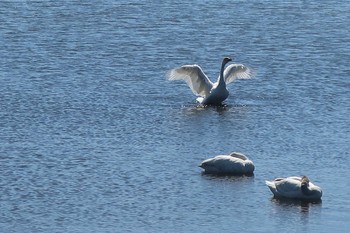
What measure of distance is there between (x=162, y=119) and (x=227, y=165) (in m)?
4.21

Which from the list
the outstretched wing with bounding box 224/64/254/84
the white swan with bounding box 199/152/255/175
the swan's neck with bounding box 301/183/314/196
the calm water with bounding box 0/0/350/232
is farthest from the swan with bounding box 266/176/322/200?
the outstretched wing with bounding box 224/64/254/84

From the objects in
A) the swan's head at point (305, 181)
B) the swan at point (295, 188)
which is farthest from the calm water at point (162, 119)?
the swan's head at point (305, 181)

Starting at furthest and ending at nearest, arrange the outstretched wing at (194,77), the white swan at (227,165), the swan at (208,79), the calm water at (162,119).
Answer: the outstretched wing at (194,77)
the swan at (208,79)
the white swan at (227,165)
the calm water at (162,119)

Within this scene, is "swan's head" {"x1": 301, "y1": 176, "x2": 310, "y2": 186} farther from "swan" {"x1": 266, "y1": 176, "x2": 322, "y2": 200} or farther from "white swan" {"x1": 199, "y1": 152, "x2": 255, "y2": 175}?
"white swan" {"x1": 199, "y1": 152, "x2": 255, "y2": 175}

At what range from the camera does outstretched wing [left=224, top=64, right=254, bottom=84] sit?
2744cm

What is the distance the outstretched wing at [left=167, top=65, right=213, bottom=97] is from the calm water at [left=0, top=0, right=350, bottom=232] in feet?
1.11

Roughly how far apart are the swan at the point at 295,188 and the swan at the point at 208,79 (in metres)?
7.22

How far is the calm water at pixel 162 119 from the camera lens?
1848cm

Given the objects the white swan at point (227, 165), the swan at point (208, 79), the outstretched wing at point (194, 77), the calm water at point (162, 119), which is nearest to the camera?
the calm water at point (162, 119)

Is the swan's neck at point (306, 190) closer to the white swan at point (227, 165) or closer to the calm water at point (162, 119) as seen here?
the calm water at point (162, 119)

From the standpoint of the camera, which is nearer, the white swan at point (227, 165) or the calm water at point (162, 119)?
the calm water at point (162, 119)

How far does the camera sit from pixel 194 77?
88.6 feet

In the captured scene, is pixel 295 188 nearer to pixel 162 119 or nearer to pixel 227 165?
pixel 227 165

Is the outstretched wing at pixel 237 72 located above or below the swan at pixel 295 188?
above
